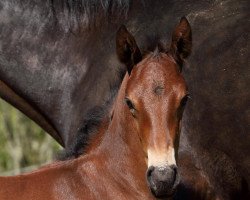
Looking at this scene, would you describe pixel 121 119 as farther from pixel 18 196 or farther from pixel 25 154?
pixel 25 154

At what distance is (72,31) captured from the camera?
274 inches

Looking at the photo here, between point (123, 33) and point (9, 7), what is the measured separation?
1.94 m

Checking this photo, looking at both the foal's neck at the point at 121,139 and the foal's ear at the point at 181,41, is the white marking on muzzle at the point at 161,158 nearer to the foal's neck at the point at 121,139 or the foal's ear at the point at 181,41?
the foal's neck at the point at 121,139

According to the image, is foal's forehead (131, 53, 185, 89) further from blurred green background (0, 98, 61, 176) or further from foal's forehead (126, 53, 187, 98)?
blurred green background (0, 98, 61, 176)

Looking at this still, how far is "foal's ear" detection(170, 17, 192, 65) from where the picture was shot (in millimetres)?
5547

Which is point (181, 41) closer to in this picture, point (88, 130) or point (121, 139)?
point (121, 139)

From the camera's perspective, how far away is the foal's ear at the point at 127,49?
548cm

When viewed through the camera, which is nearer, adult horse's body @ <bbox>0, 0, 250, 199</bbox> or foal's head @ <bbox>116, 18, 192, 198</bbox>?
foal's head @ <bbox>116, 18, 192, 198</bbox>

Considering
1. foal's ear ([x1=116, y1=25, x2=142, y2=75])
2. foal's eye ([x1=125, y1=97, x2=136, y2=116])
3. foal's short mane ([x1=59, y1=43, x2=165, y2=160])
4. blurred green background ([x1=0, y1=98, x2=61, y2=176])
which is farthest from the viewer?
blurred green background ([x1=0, y1=98, x2=61, y2=176])

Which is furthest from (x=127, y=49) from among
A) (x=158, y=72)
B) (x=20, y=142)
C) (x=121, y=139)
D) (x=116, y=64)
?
(x=20, y=142)

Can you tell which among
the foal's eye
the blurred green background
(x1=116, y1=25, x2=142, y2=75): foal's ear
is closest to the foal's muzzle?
the foal's eye

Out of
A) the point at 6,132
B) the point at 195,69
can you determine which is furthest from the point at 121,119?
the point at 6,132

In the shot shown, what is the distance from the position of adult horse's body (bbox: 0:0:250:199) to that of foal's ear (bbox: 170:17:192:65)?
34 cm

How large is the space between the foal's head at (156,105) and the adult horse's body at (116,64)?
0.40 metres
